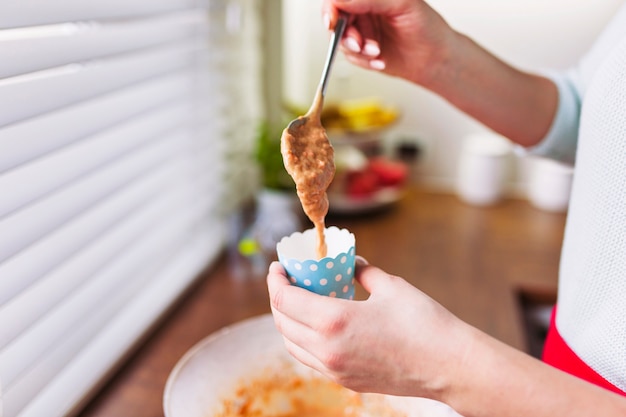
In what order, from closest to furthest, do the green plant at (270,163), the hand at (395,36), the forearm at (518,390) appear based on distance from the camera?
the forearm at (518,390) < the hand at (395,36) < the green plant at (270,163)

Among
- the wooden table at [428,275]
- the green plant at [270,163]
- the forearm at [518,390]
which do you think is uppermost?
the forearm at [518,390]

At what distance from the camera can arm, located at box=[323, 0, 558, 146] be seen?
0.84 m

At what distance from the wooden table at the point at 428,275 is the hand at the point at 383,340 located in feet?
1.21

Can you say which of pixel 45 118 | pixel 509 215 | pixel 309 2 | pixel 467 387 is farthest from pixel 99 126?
pixel 509 215

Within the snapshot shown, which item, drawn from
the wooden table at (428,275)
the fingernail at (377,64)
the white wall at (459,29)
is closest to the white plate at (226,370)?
the wooden table at (428,275)

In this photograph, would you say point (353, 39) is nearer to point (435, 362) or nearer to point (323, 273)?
point (323, 273)

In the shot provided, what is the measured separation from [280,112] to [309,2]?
0.32 meters

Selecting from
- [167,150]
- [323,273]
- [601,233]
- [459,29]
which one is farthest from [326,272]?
[459,29]

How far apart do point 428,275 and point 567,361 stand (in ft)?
1.63

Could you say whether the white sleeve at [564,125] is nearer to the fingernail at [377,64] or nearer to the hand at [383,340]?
Answer: the fingernail at [377,64]

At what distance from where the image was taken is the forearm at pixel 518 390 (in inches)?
20.0

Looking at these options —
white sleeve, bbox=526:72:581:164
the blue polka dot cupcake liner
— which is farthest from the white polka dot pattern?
white sleeve, bbox=526:72:581:164

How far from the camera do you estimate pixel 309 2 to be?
1594 millimetres

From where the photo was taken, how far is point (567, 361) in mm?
712
